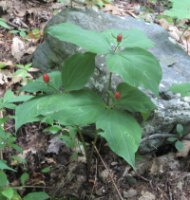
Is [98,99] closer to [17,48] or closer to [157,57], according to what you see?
[157,57]

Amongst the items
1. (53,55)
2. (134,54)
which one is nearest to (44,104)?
(134,54)

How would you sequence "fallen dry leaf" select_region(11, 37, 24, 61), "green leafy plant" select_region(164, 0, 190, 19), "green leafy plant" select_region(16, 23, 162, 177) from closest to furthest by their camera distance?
"green leafy plant" select_region(16, 23, 162, 177) < "green leafy plant" select_region(164, 0, 190, 19) < "fallen dry leaf" select_region(11, 37, 24, 61)

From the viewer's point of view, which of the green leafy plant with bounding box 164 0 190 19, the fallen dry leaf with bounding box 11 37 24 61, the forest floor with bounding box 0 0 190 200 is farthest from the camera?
the fallen dry leaf with bounding box 11 37 24 61

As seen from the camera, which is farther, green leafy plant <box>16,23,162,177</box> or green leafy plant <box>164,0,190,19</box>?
green leafy plant <box>164,0,190,19</box>

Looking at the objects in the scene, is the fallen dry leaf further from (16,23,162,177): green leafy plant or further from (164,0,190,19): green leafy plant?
(164,0,190,19): green leafy plant

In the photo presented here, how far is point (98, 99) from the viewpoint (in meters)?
1.17

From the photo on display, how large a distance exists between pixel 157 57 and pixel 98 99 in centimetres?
119

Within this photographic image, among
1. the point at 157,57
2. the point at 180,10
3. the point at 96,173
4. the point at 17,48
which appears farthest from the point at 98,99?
the point at 17,48

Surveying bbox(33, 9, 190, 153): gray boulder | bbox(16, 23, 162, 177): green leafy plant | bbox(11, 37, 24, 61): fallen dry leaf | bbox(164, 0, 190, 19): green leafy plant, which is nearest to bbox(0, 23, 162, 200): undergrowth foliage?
bbox(16, 23, 162, 177): green leafy plant

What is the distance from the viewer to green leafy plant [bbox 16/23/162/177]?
39.6 inches

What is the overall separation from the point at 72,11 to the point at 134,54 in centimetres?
171

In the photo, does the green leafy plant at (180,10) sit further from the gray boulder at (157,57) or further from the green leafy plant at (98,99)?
the green leafy plant at (98,99)

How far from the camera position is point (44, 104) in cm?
112

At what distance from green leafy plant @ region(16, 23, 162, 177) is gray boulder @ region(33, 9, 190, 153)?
505 mm
